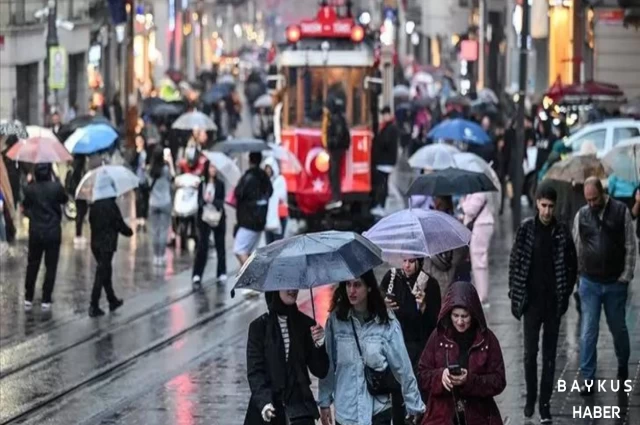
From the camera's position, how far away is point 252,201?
930 inches

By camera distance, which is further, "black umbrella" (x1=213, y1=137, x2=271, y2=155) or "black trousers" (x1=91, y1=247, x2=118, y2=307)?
"black umbrella" (x1=213, y1=137, x2=271, y2=155)

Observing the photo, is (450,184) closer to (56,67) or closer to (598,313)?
(598,313)

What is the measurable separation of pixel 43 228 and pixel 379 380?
11.7 meters

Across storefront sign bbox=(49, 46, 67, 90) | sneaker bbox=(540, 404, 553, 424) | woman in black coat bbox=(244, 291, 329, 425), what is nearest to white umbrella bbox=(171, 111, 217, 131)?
storefront sign bbox=(49, 46, 67, 90)

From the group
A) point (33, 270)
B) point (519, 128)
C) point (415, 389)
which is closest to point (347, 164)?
point (519, 128)

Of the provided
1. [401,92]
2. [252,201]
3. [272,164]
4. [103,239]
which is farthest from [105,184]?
[401,92]

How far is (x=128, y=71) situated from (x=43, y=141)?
22727 millimetres

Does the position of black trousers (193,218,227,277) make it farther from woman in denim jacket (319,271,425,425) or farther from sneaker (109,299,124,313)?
woman in denim jacket (319,271,425,425)

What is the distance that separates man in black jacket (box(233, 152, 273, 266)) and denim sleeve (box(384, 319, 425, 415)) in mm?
12282

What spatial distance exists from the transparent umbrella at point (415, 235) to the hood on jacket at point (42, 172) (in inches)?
364

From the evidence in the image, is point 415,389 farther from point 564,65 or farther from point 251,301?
point 564,65

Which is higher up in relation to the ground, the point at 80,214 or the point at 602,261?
the point at 602,261

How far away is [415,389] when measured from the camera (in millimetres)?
11344

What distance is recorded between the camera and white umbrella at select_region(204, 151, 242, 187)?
24.9 meters
